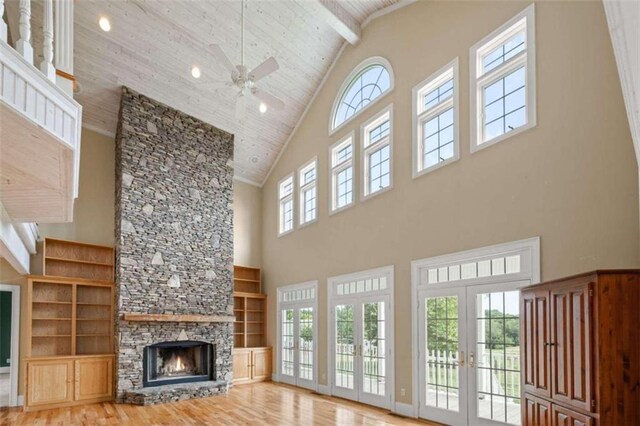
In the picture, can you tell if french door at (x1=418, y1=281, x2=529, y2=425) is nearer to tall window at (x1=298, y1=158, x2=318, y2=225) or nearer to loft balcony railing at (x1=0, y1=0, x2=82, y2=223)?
tall window at (x1=298, y1=158, x2=318, y2=225)

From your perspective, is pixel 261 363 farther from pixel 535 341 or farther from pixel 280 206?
pixel 535 341

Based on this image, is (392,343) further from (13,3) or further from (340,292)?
(13,3)

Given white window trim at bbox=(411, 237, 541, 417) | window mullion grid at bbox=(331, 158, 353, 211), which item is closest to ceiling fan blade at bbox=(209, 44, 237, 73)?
window mullion grid at bbox=(331, 158, 353, 211)

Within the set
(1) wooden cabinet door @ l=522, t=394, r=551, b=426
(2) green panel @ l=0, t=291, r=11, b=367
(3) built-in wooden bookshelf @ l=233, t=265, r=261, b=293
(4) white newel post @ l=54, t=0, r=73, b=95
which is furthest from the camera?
(3) built-in wooden bookshelf @ l=233, t=265, r=261, b=293

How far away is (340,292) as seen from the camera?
8805 millimetres

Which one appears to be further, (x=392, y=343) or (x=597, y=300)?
(x=392, y=343)

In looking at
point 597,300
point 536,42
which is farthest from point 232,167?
point 597,300

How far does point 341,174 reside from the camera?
9180 mm

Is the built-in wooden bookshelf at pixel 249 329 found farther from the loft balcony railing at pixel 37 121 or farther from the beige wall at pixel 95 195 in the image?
the loft balcony railing at pixel 37 121

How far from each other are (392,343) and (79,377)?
565 cm

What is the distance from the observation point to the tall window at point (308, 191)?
10.1m

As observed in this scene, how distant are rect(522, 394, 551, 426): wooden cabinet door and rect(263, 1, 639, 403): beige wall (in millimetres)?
1345

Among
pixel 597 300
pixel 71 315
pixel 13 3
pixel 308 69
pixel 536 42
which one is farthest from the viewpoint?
pixel 308 69

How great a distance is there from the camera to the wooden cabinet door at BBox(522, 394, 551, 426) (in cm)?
399
